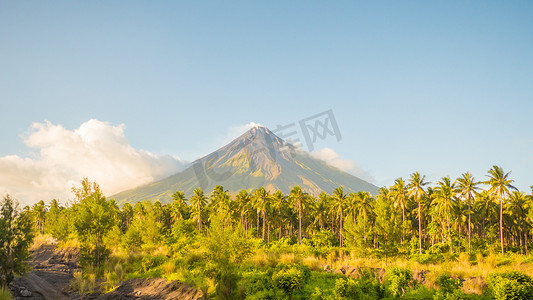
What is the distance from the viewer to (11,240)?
22797mm

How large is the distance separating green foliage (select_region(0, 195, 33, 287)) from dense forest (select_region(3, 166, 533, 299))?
15.9 ft

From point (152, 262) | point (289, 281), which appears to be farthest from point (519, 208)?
point (152, 262)

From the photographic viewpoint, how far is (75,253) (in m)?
46.7

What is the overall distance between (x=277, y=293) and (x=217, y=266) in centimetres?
426

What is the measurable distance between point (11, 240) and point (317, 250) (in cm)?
3419

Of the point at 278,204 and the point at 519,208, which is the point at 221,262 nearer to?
the point at 278,204

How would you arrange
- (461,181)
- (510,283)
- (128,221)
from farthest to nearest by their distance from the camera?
(128,221), (461,181), (510,283)

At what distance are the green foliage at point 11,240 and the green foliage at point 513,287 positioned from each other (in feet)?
97.6

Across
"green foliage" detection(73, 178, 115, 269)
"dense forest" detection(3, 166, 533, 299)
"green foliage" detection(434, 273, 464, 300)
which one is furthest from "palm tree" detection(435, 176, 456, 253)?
"green foliage" detection(73, 178, 115, 269)

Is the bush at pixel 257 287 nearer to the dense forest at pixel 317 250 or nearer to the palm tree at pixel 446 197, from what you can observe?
the dense forest at pixel 317 250

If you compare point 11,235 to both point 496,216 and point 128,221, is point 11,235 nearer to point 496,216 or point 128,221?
point 496,216

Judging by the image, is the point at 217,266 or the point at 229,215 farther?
the point at 229,215

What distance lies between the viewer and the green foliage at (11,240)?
22547 millimetres

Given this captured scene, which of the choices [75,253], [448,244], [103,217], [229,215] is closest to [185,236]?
[229,215]
